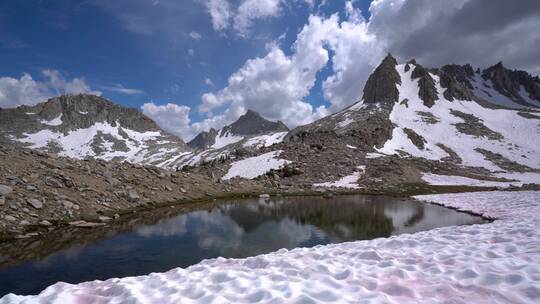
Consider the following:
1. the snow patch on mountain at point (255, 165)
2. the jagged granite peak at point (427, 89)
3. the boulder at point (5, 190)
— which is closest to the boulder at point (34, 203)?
the boulder at point (5, 190)

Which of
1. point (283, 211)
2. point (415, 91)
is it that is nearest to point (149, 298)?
point (283, 211)

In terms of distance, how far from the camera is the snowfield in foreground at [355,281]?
7973 millimetres

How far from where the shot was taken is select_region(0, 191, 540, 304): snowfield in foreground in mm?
7973

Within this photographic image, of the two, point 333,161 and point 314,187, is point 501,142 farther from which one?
point 314,187

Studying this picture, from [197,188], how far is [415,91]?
573 feet

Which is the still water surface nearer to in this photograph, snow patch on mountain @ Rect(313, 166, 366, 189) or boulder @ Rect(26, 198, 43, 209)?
boulder @ Rect(26, 198, 43, 209)

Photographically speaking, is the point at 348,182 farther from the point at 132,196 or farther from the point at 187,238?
the point at 187,238

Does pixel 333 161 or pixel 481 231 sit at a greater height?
pixel 333 161

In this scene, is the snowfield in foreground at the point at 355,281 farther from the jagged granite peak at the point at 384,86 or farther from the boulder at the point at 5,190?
the jagged granite peak at the point at 384,86

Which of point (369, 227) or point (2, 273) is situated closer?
point (2, 273)

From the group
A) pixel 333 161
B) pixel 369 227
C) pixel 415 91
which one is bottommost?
pixel 369 227

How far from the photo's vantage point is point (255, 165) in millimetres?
77062

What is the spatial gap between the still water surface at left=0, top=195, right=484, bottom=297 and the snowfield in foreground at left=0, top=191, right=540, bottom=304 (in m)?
5.72

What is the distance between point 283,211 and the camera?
36.2 metres
